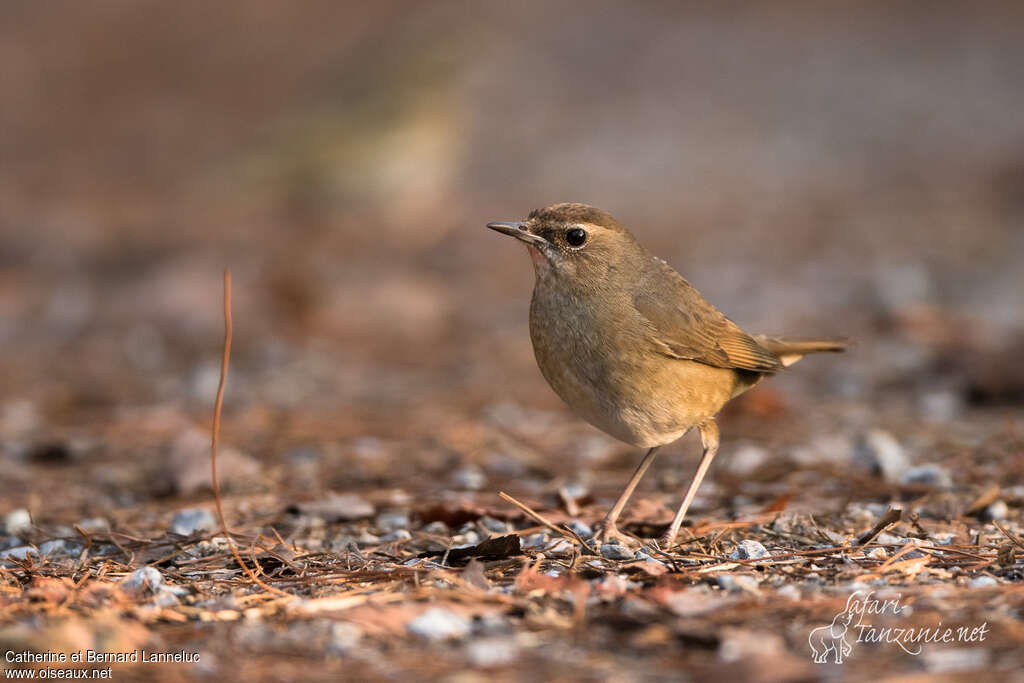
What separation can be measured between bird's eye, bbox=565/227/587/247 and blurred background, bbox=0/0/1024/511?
1.48 metres

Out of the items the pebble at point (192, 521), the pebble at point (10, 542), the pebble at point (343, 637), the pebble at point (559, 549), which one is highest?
the pebble at point (559, 549)

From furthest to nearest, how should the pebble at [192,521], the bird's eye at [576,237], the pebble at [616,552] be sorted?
the pebble at [192,521] → the bird's eye at [576,237] → the pebble at [616,552]

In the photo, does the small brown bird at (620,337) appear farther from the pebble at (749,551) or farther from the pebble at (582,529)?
the pebble at (749,551)

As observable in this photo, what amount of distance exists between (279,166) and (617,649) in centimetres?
1127

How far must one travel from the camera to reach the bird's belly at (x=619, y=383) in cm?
486

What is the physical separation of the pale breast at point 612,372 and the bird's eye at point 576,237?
0.26 metres

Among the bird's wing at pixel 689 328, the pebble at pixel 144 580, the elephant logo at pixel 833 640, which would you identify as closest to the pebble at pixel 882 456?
the bird's wing at pixel 689 328

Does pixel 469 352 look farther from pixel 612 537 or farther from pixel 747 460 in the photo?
pixel 612 537

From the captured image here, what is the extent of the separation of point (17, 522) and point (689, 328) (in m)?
3.29

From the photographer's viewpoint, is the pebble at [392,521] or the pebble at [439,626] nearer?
the pebble at [439,626]

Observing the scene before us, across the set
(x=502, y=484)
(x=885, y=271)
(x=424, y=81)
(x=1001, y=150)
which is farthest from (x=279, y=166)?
(x=1001, y=150)

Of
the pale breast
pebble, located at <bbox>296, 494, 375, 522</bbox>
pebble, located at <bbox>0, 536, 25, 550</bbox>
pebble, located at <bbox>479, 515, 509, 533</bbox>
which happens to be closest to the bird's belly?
the pale breast

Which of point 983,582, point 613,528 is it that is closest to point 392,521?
point 613,528

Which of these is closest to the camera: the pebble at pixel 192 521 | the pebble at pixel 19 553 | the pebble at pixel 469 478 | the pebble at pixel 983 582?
the pebble at pixel 983 582
